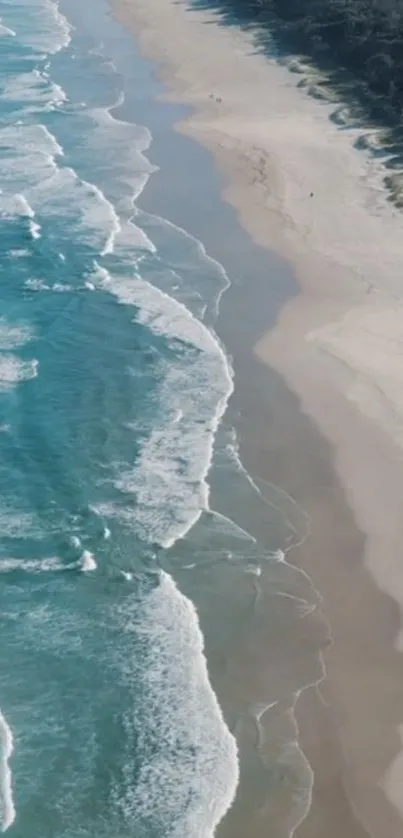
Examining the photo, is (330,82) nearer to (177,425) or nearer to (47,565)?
(177,425)

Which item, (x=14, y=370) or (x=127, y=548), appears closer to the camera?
(x=127, y=548)

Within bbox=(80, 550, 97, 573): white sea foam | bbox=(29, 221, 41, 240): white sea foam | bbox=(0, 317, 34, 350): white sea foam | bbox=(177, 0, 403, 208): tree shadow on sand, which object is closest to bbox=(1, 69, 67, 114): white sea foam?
bbox=(177, 0, 403, 208): tree shadow on sand

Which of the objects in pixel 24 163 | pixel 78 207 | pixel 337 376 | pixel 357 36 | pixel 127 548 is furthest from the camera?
pixel 357 36

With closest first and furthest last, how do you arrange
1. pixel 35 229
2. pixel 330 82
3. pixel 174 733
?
pixel 174 733 < pixel 35 229 < pixel 330 82

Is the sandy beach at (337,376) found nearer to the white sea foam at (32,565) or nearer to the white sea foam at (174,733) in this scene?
the white sea foam at (174,733)

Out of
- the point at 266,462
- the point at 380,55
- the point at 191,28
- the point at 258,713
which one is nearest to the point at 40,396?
the point at 266,462

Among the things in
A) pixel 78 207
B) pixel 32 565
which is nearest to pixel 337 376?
pixel 32 565

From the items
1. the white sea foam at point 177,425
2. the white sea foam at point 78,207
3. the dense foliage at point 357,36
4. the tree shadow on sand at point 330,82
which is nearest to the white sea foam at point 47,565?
the white sea foam at point 177,425
